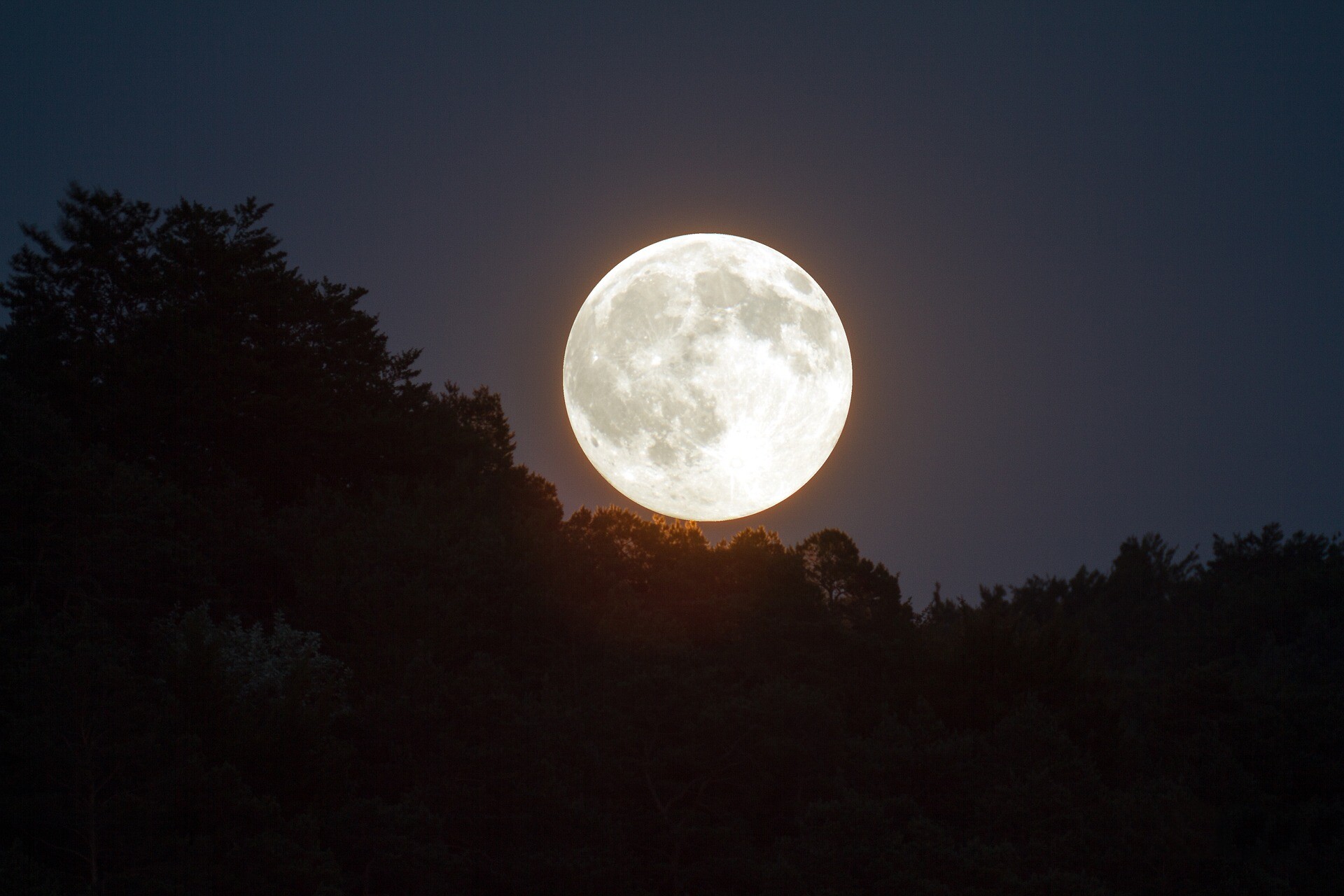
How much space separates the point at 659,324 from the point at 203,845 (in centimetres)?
1763

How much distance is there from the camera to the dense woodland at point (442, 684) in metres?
20.9

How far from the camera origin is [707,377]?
31.8m

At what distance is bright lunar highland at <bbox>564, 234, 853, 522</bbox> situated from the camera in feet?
105

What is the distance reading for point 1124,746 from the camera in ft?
132

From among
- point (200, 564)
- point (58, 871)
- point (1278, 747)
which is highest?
point (1278, 747)

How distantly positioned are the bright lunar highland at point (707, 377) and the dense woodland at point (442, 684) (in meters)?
5.08

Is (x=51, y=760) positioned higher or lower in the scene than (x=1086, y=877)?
lower

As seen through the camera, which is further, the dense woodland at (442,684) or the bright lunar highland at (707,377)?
the bright lunar highland at (707,377)

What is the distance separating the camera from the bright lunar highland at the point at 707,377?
3198 centimetres

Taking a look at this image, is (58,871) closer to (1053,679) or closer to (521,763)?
(521,763)

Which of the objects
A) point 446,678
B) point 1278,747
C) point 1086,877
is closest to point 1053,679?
point 1278,747

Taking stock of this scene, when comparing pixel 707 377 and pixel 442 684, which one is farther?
pixel 707 377

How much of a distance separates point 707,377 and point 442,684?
1066cm

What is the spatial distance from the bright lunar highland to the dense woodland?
5077 millimetres
